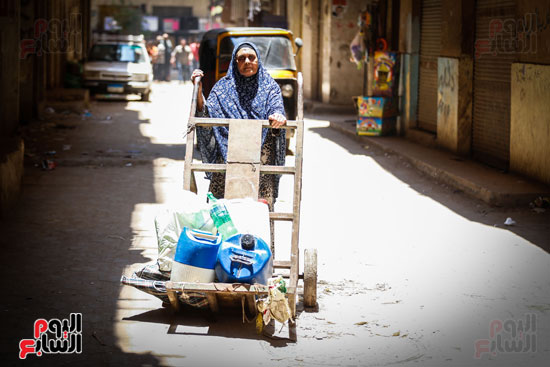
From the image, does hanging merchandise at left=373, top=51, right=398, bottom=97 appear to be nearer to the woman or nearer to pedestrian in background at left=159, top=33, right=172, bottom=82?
the woman

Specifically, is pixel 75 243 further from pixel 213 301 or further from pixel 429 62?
pixel 429 62

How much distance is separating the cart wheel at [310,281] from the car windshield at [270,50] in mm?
8618

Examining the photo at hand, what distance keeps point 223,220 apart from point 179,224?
0.93 ft

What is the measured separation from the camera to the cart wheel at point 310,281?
557 cm

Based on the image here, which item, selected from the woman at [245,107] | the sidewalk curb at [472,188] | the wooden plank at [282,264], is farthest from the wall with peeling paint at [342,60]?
the wooden plank at [282,264]

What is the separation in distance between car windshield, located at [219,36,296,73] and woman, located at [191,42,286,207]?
801 centimetres

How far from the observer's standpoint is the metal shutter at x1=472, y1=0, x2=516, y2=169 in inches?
439

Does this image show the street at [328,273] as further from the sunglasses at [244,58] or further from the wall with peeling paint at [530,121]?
the sunglasses at [244,58]

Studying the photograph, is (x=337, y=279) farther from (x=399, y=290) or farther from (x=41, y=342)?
(x=41, y=342)

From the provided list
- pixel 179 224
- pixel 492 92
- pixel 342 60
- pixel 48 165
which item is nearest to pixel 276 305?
pixel 179 224

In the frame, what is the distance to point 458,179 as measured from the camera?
1057 cm

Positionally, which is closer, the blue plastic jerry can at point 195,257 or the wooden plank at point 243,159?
the blue plastic jerry can at point 195,257

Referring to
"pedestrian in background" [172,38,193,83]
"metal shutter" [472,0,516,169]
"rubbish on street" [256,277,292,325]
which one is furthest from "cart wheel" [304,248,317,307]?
"pedestrian in background" [172,38,193,83]

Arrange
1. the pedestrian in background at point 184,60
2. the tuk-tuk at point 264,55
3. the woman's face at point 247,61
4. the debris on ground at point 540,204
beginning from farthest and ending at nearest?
the pedestrian in background at point 184,60 < the tuk-tuk at point 264,55 < the debris on ground at point 540,204 < the woman's face at point 247,61
